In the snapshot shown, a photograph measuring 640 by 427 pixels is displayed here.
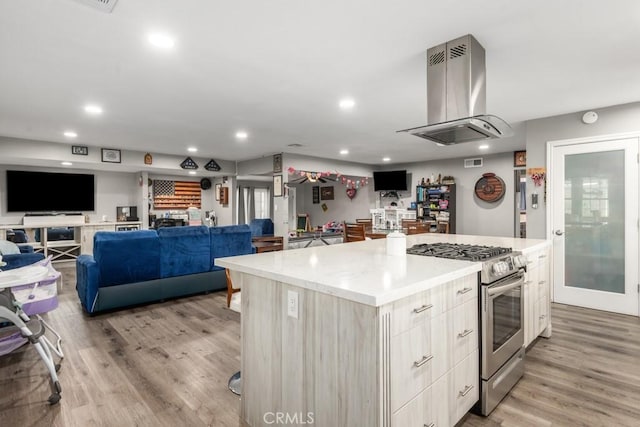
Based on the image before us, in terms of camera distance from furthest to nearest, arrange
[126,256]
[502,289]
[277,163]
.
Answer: [277,163] → [126,256] → [502,289]

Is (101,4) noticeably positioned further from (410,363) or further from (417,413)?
(417,413)

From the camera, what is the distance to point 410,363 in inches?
58.2

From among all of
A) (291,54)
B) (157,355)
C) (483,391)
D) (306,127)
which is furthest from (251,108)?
(483,391)

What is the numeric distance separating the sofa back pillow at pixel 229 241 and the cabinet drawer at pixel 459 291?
142 inches

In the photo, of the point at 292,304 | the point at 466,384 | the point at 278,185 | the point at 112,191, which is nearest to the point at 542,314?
the point at 466,384

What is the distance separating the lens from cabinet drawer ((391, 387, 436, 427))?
1.41m

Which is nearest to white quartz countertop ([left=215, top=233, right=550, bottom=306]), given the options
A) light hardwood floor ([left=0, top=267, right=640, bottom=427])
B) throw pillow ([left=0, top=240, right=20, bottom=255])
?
light hardwood floor ([left=0, top=267, right=640, bottom=427])

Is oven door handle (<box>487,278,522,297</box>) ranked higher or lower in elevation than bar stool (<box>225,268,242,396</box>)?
higher

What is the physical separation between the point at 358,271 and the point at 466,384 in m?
0.93

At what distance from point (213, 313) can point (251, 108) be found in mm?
2483

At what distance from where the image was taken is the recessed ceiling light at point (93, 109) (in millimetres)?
3838

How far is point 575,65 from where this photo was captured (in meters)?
2.84

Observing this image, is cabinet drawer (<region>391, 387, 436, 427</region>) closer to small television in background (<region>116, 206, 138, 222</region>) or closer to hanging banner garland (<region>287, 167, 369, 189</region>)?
hanging banner garland (<region>287, 167, 369, 189</region>)

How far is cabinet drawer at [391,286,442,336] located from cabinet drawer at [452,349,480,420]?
45cm
